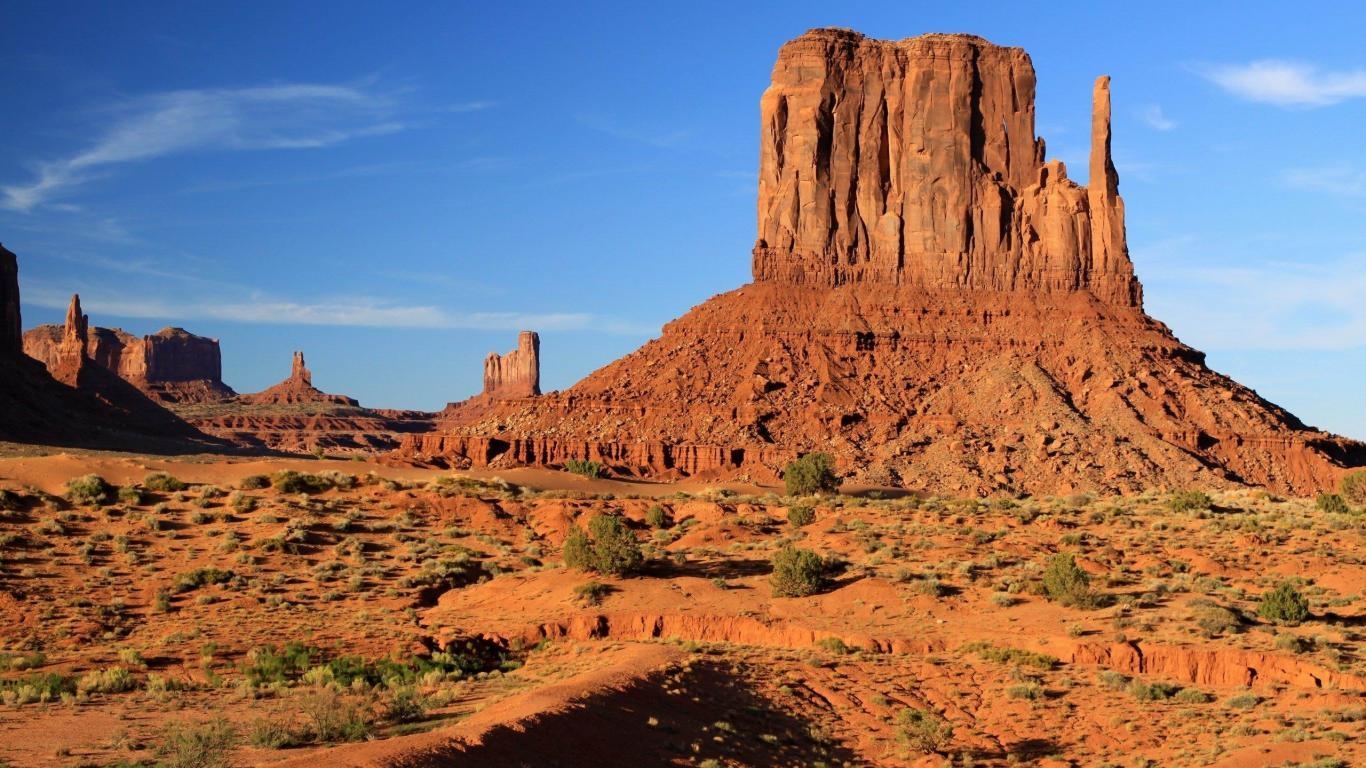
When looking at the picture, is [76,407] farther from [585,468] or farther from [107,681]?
[107,681]

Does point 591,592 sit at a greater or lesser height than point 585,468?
lesser

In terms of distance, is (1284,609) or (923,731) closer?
(923,731)

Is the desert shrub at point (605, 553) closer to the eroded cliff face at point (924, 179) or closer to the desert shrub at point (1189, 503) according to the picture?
the desert shrub at point (1189, 503)

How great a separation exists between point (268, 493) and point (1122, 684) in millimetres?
27932

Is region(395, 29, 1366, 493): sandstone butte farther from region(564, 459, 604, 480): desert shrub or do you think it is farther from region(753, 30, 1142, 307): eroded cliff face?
region(564, 459, 604, 480): desert shrub

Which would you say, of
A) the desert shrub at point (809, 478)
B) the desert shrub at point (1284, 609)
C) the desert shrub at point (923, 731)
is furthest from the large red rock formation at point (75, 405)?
the desert shrub at point (1284, 609)

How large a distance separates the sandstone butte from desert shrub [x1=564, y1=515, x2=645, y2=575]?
126 feet

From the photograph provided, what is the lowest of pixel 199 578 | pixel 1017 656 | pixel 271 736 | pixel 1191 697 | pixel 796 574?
pixel 1191 697

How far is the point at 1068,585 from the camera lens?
33969 mm

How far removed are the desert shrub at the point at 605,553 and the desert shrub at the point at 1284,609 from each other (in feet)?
47.5

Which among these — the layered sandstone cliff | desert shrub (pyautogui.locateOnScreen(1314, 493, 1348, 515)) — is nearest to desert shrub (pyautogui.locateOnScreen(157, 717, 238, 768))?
desert shrub (pyautogui.locateOnScreen(1314, 493, 1348, 515))

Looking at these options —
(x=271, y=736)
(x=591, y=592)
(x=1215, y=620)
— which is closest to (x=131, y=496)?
(x=591, y=592)

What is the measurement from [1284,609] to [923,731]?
38.3 ft

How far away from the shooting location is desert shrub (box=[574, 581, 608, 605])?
34.3 meters
